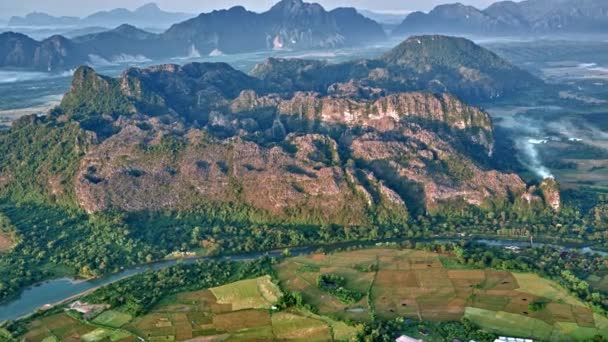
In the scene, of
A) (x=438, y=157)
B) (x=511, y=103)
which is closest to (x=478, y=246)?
(x=438, y=157)

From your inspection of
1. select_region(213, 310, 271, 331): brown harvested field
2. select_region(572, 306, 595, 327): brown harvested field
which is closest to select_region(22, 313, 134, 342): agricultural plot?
select_region(213, 310, 271, 331): brown harvested field

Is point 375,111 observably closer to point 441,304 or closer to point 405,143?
point 405,143

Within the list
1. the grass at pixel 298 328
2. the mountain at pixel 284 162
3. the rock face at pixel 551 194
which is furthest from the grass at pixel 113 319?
the rock face at pixel 551 194

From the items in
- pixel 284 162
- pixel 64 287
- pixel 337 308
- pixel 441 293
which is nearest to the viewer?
pixel 337 308

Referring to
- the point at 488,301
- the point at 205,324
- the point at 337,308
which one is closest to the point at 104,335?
the point at 205,324

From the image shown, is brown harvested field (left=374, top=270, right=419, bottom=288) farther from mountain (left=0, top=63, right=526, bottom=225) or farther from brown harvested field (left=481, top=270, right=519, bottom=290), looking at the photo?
mountain (left=0, top=63, right=526, bottom=225)

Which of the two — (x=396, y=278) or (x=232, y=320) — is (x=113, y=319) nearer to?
(x=232, y=320)
